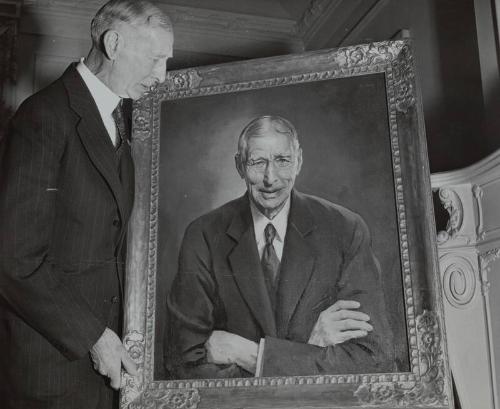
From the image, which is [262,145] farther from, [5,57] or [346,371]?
[5,57]

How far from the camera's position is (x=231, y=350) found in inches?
98.3

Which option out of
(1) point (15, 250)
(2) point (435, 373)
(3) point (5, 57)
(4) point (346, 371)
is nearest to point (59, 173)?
(1) point (15, 250)

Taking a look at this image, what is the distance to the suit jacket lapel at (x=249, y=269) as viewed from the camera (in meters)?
2.50

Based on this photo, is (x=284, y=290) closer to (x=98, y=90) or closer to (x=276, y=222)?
(x=276, y=222)

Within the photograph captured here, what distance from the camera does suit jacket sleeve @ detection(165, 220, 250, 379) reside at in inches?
99.0

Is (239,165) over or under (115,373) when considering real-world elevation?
over

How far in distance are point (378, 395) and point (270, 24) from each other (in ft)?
9.69

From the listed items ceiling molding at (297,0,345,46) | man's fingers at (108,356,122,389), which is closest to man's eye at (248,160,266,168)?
man's fingers at (108,356,122,389)

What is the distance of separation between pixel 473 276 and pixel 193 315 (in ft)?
3.52

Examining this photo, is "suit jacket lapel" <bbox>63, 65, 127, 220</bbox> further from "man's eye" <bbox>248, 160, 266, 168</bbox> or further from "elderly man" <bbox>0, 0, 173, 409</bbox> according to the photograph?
"man's eye" <bbox>248, 160, 266, 168</bbox>

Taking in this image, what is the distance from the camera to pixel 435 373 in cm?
225

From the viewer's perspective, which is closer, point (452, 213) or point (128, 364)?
point (128, 364)

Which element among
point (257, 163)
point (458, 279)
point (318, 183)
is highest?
point (257, 163)

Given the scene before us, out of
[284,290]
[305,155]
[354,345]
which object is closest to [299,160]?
[305,155]
